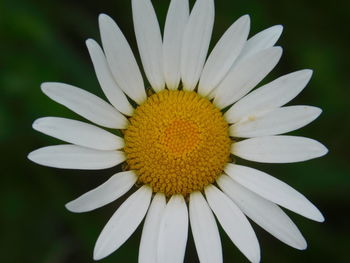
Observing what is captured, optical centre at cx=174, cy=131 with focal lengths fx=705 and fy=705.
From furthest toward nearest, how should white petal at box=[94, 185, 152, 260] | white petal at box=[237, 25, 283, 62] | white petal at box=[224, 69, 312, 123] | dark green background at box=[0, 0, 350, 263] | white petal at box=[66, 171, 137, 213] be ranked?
1. dark green background at box=[0, 0, 350, 263]
2. white petal at box=[237, 25, 283, 62]
3. white petal at box=[224, 69, 312, 123]
4. white petal at box=[94, 185, 152, 260]
5. white petal at box=[66, 171, 137, 213]

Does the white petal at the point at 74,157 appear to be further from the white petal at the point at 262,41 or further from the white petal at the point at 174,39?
the white petal at the point at 262,41

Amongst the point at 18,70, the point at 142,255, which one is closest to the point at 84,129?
the point at 142,255

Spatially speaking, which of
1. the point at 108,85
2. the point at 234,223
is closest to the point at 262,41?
the point at 108,85

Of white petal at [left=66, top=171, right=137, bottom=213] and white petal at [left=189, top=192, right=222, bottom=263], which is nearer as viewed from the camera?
white petal at [left=66, top=171, right=137, bottom=213]

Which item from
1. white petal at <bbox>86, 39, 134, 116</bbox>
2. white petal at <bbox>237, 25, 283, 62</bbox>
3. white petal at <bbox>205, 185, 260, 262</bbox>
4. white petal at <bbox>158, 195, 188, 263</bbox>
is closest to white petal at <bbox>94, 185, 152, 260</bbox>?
white petal at <bbox>158, 195, 188, 263</bbox>

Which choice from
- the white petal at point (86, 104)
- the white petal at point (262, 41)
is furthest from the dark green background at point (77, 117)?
the white petal at point (262, 41)

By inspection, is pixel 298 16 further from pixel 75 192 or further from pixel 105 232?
pixel 105 232

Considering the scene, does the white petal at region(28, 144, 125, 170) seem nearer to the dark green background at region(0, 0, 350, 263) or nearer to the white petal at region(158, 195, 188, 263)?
the white petal at region(158, 195, 188, 263)
